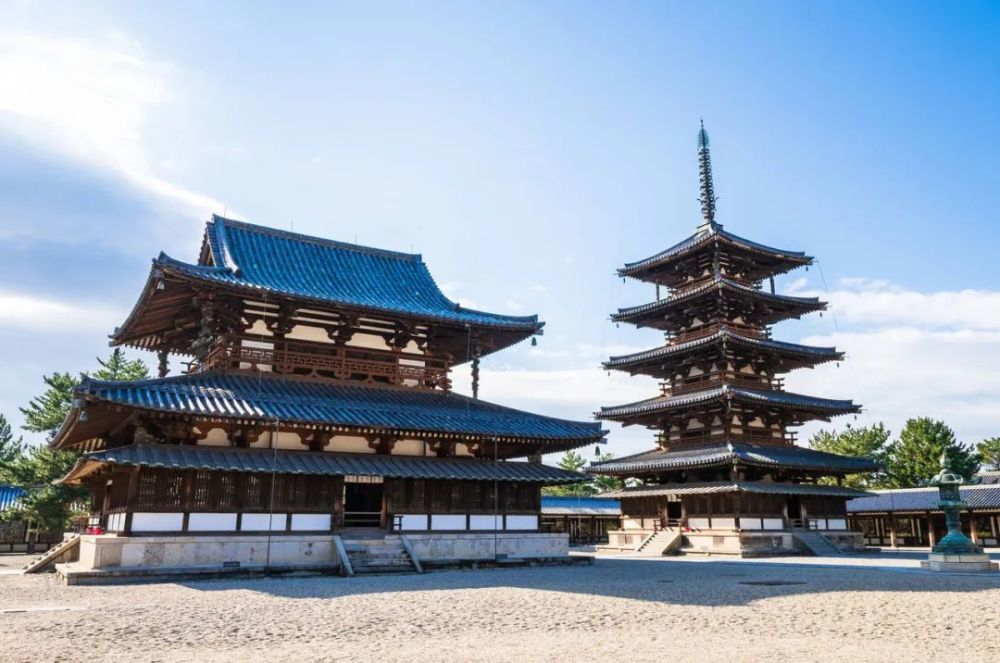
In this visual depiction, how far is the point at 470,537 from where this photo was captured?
25.7 m

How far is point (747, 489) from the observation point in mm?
36406

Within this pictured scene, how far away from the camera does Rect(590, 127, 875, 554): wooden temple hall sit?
3800 centimetres

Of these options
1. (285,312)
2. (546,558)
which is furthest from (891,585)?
(285,312)

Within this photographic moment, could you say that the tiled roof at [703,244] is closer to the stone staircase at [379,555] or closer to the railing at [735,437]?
the railing at [735,437]

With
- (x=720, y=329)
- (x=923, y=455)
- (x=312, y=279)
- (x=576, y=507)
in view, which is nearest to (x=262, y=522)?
(x=312, y=279)

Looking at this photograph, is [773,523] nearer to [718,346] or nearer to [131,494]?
[718,346]

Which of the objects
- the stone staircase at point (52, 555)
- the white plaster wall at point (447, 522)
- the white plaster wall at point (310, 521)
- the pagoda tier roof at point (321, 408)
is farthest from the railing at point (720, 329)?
the stone staircase at point (52, 555)

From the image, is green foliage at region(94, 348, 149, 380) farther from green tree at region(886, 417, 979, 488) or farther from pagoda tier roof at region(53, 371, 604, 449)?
green tree at region(886, 417, 979, 488)

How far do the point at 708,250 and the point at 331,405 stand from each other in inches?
1150

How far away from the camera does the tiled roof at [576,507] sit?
181ft

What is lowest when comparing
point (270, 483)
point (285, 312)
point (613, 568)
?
point (613, 568)

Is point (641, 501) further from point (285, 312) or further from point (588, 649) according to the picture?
point (588, 649)

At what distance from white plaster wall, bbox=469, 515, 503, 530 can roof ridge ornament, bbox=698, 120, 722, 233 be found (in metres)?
27.2

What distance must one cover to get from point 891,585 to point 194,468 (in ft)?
64.8
